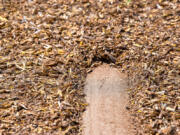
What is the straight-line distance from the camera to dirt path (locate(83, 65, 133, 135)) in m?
4.12

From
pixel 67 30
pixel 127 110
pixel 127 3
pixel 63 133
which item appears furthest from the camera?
pixel 127 3

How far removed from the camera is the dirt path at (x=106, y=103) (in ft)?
13.5

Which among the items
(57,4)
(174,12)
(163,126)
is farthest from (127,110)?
(57,4)

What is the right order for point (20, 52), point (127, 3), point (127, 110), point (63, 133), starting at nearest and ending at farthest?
point (63, 133) → point (127, 110) → point (20, 52) → point (127, 3)

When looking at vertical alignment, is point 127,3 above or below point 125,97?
above

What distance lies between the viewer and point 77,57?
4855mm

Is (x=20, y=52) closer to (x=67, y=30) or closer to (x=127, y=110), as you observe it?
(x=67, y=30)

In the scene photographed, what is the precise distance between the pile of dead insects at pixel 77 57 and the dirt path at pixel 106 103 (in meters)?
0.11

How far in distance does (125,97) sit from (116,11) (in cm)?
167

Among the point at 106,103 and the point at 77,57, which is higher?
the point at 77,57

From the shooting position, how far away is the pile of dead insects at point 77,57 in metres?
4.13

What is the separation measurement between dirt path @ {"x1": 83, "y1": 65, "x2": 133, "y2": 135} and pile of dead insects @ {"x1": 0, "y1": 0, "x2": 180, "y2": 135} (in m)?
0.11

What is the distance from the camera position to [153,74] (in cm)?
453

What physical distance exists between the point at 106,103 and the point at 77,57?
0.84 m
